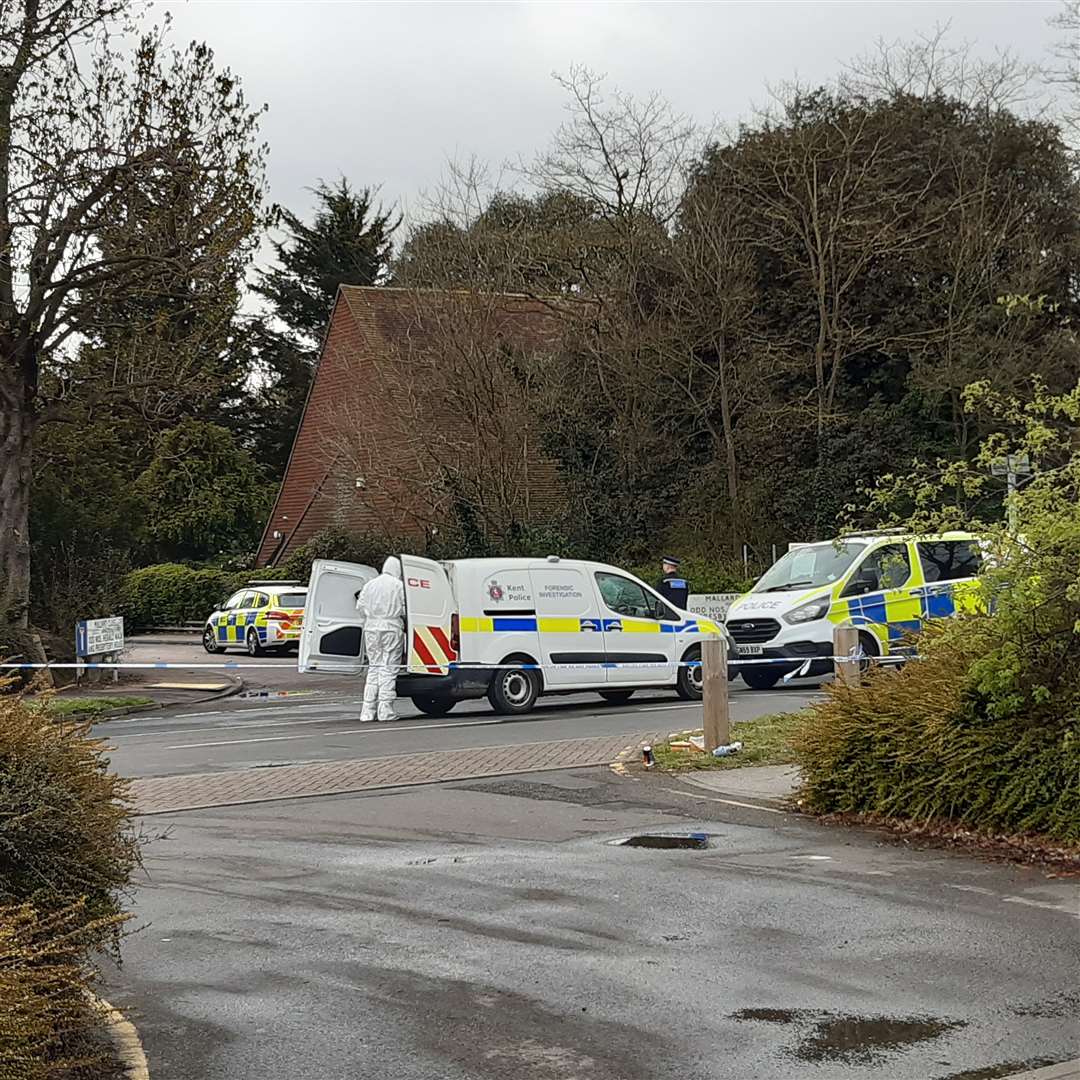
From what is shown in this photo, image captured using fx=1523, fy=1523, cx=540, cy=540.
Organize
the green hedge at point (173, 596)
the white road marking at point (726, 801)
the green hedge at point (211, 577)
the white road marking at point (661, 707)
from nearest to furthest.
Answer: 1. the white road marking at point (726, 801)
2. the white road marking at point (661, 707)
3. the green hedge at point (211, 577)
4. the green hedge at point (173, 596)

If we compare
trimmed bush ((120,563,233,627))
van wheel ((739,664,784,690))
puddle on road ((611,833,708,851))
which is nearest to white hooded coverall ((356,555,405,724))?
van wheel ((739,664,784,690))

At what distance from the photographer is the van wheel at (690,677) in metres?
20.8

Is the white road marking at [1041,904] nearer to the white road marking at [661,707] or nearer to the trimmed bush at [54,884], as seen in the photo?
the trimmed bush at [54,884]

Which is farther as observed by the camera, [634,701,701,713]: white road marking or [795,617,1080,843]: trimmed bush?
[634,701,701,713]: white road marking

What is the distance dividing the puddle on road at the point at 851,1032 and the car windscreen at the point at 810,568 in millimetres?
15987

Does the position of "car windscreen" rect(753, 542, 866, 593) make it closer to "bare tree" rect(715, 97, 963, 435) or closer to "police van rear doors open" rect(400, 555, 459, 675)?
"police van rear doors open" rect(400, 555, 459, 675)

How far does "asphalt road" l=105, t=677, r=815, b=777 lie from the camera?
15.3 m

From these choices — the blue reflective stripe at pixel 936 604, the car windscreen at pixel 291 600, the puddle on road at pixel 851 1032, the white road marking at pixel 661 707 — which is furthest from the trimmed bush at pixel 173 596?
the puddle on road at pixel 851 1032

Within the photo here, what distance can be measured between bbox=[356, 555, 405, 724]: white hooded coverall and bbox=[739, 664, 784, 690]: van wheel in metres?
5.82

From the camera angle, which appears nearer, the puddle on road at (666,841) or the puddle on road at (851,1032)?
the puddle on road at (851,1032)

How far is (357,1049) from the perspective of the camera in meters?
A: 5.47

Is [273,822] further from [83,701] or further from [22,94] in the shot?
[22,94]

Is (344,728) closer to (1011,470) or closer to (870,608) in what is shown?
(870,608)

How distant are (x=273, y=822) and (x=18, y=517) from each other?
17.4 m
